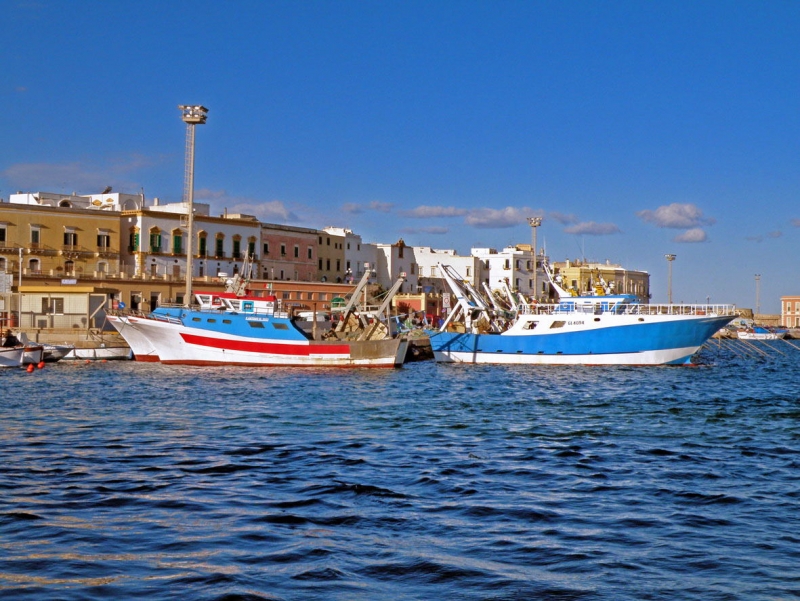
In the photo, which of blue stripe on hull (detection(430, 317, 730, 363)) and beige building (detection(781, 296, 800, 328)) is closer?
blue stripe on hull (detection(430, 317, 730, 363))

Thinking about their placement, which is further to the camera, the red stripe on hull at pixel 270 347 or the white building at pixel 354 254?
the white building at pixel 354 254

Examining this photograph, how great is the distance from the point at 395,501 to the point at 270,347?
3789 cm

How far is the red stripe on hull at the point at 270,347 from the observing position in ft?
175

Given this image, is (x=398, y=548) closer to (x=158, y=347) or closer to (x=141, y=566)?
(x=141, y=566)

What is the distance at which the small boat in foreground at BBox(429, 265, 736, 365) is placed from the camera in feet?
182

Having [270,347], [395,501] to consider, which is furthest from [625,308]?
[395,501]

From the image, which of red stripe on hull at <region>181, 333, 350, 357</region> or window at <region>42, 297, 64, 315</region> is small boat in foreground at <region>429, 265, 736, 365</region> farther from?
window at <region>42, 297, 64, 315</region>

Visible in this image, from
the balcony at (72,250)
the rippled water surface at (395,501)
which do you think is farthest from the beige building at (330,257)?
the rippled water surface at (395,501)

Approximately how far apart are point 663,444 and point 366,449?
6.97 meters

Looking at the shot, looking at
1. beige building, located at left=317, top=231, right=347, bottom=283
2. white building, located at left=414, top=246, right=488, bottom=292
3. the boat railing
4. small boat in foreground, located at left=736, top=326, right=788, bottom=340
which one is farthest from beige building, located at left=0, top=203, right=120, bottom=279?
small boat in foreground, located at left=736, top=326, right=788, bottom=340

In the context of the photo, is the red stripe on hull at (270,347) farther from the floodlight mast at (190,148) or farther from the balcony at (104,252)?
the balcony at (104,252)

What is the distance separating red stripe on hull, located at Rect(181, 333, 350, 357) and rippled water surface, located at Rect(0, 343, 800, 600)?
2023 cm

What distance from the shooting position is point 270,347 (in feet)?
176

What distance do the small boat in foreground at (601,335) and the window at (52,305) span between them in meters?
26.4
